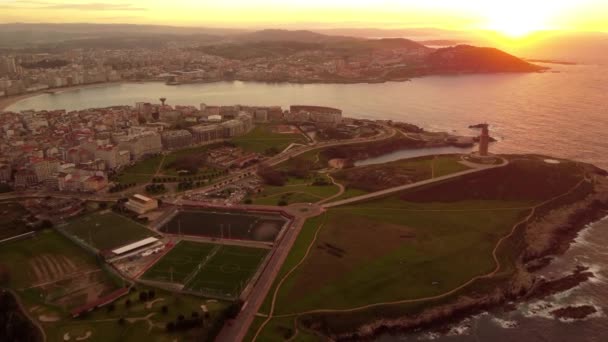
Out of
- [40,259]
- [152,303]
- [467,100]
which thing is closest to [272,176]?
[40,259]

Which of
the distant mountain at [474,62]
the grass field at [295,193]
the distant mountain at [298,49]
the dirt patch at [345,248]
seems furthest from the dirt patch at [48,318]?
the distant mountain at [298,49]

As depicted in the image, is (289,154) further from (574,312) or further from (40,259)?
(574,312)

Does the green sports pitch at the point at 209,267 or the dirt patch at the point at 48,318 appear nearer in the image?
the dirt patch at the point at 48,318

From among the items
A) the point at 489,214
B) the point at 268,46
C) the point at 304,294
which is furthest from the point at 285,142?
the point at 268,46

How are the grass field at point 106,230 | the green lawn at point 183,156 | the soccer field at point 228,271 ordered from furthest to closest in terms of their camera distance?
the green lawn at point 183,156, the grass field at point 106,230, the soccer field at point 228,271

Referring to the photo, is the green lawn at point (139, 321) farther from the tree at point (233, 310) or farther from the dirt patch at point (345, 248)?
the dirt patch at point (345, 248)
